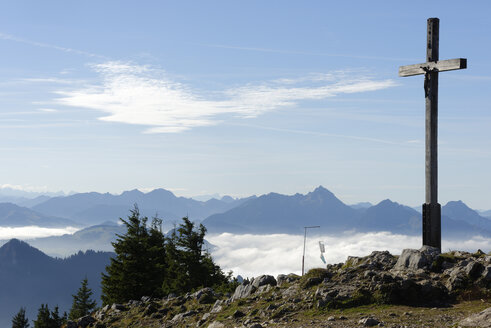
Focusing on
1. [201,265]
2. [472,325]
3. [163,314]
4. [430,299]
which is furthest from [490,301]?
[201,265]

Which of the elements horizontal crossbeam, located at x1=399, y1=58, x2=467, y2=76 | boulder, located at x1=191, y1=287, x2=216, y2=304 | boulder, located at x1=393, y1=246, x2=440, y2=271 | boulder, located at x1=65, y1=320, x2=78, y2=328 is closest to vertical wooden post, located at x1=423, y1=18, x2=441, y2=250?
horizontal crossbeam, located at x1=399, y1=58, x2=467, y2=76

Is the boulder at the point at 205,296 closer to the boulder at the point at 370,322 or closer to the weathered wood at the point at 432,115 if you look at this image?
the boulder at the point at 370,322

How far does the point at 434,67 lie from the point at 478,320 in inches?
470

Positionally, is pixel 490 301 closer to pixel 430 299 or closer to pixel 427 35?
pixel 430 299

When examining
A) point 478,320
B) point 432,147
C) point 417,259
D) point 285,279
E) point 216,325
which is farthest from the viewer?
point 285,279

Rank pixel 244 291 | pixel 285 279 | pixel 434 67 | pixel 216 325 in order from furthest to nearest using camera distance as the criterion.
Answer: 1. pixel 244 291
2. pixel 285 279
3. pixel 434 67
4. pixel 216 325

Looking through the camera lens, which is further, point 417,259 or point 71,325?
point 71,325

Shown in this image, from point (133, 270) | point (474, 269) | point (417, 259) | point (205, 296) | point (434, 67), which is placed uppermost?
point (434, 67)

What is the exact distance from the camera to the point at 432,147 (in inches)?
874

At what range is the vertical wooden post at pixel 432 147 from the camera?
22000 mm

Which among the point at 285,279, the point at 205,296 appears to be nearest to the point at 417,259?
the point at 285,279

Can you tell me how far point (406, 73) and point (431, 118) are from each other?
251cm

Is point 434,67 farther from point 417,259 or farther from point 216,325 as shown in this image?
point 216,325

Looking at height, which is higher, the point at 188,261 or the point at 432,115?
the point at 432,115
